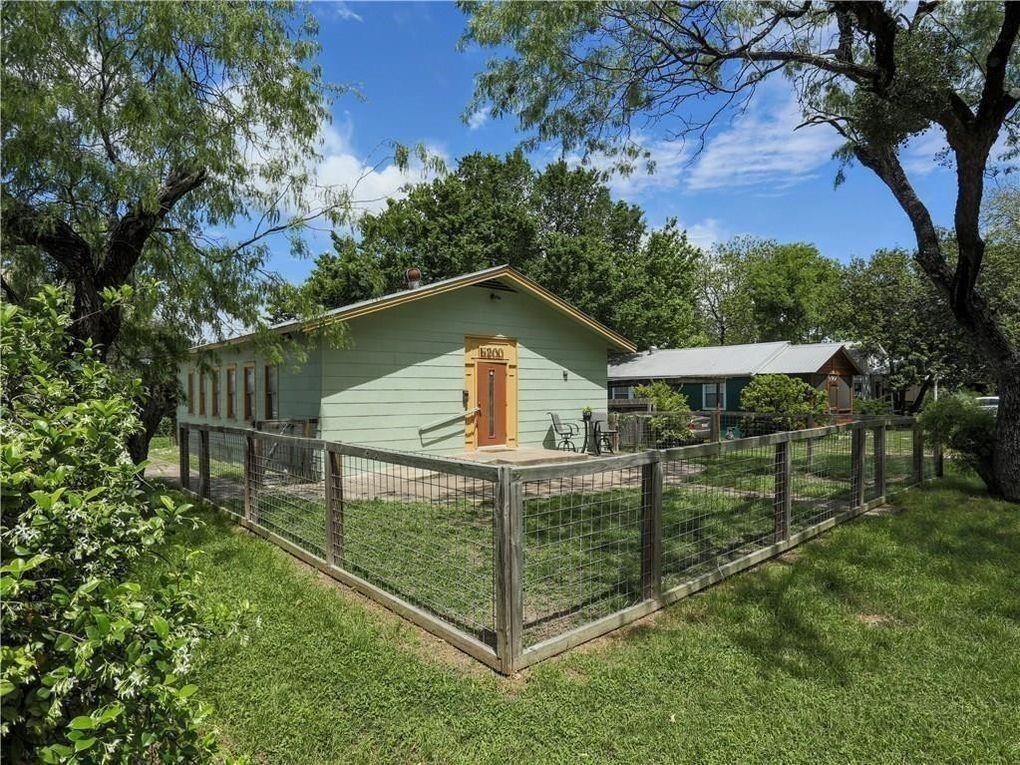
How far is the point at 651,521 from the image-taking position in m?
3.91

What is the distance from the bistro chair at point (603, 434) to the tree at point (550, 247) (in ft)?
43.8

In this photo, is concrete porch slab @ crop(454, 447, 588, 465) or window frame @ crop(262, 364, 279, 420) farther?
window frame @ crop(262, 364, 279, 420)

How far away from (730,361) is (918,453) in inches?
593

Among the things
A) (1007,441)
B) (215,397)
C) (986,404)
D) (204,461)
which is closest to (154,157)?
(204,461)

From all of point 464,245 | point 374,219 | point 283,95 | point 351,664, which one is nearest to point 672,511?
point 351,664

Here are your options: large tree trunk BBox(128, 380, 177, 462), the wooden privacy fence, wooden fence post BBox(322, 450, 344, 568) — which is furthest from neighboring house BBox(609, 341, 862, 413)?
wooden fence post BBox(322, 450, 344, 568)

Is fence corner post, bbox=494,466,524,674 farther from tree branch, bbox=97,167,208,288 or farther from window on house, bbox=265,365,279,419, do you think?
window on house, bbox=265,365,279,419

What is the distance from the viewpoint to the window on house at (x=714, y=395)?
22.6m

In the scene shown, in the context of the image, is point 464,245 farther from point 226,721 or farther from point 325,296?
point 226,721

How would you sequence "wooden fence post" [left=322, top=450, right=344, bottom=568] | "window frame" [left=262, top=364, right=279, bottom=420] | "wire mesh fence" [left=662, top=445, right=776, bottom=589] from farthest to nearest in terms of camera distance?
"window frame" [left=262, top=364, right=279, bottom=420] < "wire mesh fence" [left=662, top=445, right=776, bottom=589] < "wooden fence post" [left=322, top=450, right=344, bottom=568]

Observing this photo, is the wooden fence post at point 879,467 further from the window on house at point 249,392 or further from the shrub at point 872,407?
the shrub at point 872,407

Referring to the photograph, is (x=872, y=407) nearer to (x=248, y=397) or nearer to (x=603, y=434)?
(x=603, y=434)

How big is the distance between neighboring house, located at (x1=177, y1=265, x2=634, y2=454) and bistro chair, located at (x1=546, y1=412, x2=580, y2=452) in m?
0.20

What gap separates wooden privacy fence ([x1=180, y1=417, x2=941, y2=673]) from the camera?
11.4ft
